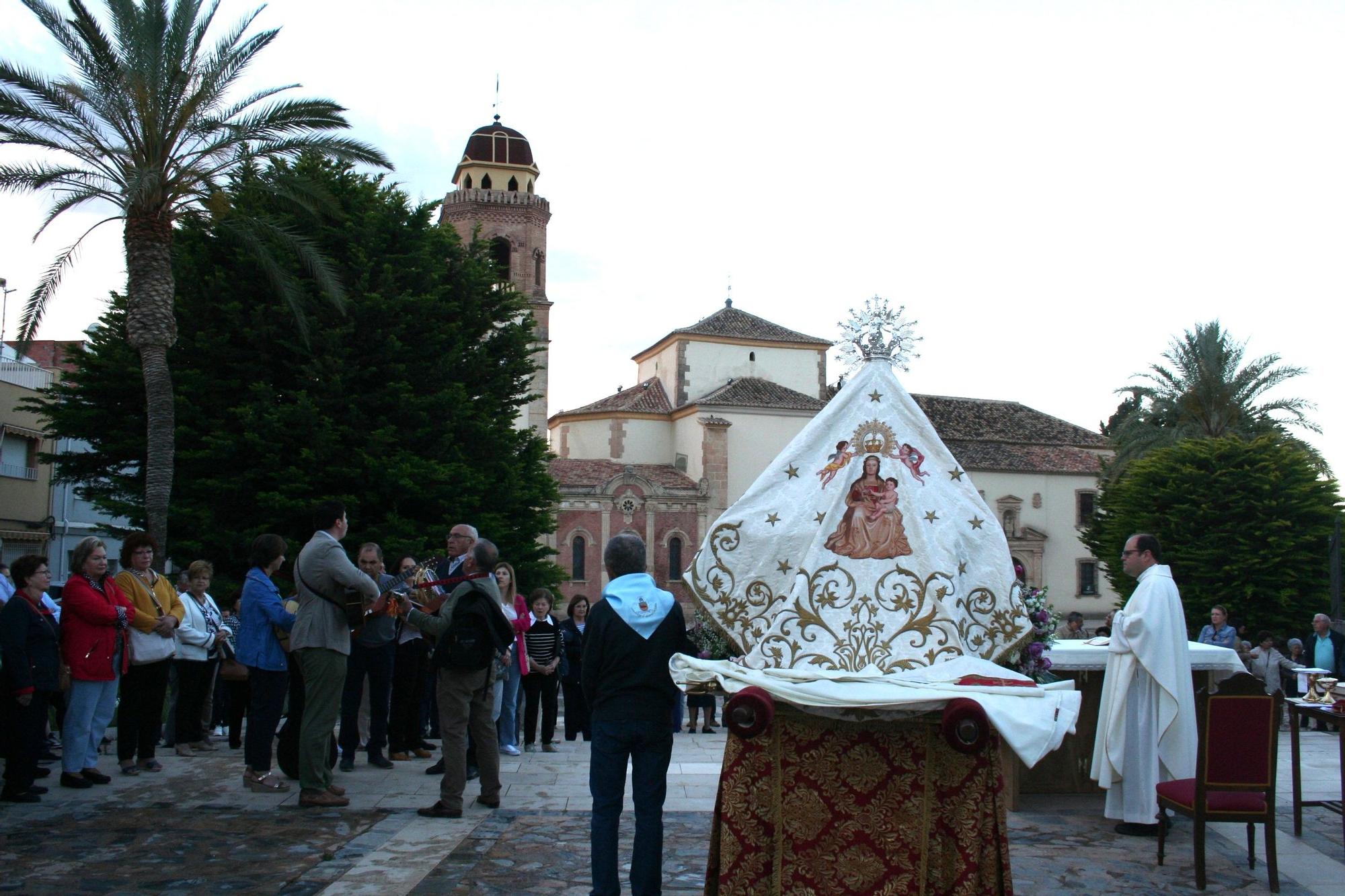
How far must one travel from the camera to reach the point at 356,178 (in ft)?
73.8

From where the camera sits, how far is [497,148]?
51219 millimetres

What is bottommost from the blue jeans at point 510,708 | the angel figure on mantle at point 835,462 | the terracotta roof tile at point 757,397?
the blue jeans at point 510,708

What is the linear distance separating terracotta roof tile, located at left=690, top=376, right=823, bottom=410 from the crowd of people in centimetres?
3989

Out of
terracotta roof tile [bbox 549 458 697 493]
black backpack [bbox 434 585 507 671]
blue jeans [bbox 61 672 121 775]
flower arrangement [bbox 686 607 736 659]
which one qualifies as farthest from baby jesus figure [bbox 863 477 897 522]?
terracotta roof tile [bbox 549 458 697 493]

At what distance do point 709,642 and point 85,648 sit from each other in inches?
206

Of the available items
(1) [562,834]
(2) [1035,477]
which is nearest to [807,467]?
(1) [562,834]

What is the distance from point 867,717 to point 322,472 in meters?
16.1

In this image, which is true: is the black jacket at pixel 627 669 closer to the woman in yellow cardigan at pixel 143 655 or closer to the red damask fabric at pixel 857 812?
the red damask fabric at pixel 857 812

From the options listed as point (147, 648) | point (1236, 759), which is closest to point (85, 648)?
point (147, 648)

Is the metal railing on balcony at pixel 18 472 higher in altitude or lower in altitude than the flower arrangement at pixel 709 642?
higher

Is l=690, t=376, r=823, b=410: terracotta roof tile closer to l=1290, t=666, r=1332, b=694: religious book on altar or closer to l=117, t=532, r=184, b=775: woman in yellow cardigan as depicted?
l=117, t=532, r=184, b=775: woman in yellow cardigan

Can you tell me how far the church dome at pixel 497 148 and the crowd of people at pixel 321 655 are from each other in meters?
42.3

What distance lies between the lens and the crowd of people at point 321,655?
609 centimetres

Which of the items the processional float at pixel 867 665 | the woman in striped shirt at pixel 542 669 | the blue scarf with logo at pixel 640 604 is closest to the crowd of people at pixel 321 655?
the blue scarf with logo at pixel 640 604
